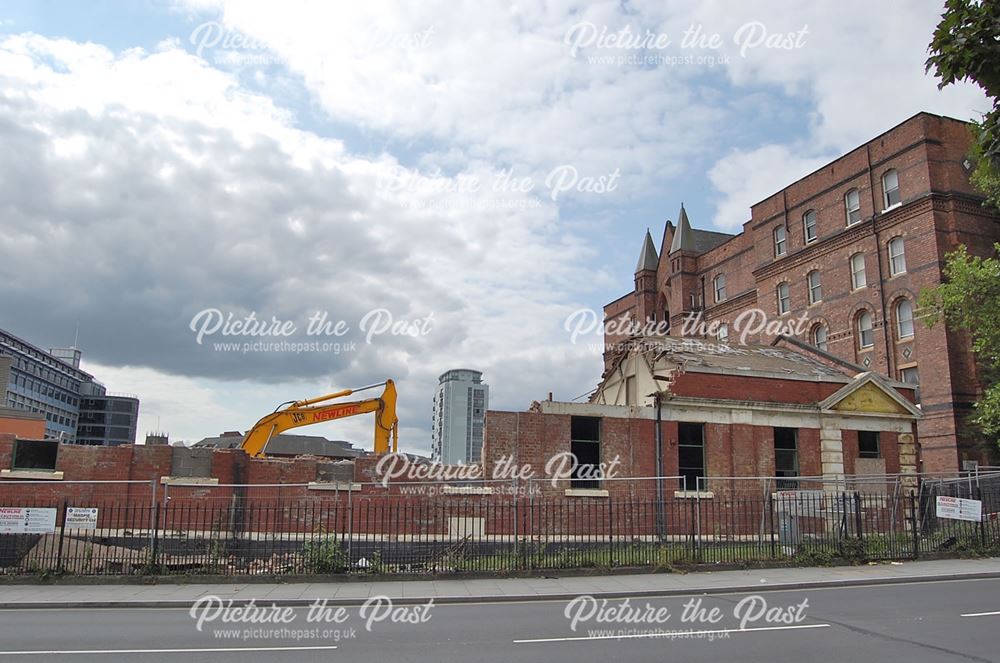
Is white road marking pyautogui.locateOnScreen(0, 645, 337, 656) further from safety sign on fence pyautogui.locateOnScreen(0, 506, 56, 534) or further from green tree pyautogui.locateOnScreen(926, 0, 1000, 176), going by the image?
green tree pyautogui.locateOnScreen(926, 0, 1000, 176)

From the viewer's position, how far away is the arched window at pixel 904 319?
37.1m

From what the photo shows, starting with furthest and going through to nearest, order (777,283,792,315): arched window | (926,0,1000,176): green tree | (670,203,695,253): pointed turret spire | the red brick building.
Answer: (670,203,695,253): pointed turret spire, (777,283,792,315): arched window, the red brick building, (926,0,1000,176): green tree

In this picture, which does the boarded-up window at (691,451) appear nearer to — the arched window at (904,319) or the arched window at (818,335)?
the arched window at (904,319)

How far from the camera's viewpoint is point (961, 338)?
3500 centimetres

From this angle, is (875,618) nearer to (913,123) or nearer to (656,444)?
(656,444)

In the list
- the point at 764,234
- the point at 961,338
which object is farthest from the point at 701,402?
the point at 764,234

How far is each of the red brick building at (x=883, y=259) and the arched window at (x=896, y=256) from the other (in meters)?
0.05

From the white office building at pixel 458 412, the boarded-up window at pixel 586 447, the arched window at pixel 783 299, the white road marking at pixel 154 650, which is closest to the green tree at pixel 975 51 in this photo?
the white road marking at pixel 154 650

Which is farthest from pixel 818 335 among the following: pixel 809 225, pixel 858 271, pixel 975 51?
pixel 975 51

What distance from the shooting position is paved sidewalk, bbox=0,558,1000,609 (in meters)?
13.7

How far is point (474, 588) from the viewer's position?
15.0 m

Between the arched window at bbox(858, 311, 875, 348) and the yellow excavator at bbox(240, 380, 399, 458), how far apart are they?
26.8 meters

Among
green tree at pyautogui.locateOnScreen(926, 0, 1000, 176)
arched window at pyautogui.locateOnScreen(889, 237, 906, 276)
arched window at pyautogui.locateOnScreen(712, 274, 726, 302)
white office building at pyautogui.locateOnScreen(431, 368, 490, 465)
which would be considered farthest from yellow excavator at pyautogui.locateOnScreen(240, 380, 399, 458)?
white office building at pyautogui.locateOnScreen(431, 368, 490, 465)

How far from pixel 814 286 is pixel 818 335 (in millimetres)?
2934
